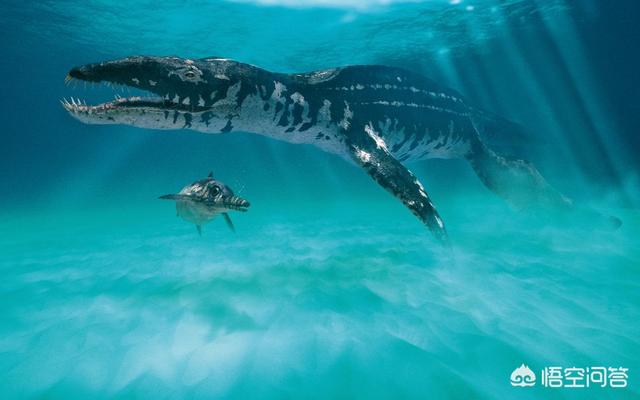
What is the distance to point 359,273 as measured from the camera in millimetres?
6848

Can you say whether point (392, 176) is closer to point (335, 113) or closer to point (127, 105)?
point (335, 113)

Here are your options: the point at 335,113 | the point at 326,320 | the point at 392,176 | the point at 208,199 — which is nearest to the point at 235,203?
the point at 208,199

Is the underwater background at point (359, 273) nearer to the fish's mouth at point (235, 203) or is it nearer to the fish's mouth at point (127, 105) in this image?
the fish's mouth at point (235, 203)

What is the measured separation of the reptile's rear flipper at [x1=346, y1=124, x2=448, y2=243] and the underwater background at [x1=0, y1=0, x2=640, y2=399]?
2.09 feet

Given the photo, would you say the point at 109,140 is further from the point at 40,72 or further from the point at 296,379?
the point at 296,379

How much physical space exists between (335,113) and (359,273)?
3.08 m

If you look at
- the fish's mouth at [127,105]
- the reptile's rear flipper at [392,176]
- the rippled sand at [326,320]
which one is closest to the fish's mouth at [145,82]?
the fish's mouth at [127,105]

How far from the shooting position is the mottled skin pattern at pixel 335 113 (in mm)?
4305

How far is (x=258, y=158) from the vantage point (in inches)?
2416

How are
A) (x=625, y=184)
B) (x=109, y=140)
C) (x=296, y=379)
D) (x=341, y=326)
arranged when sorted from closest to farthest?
(x=296, y=379), (x=341, y=326), (x=625, y=184), (x=109, y=140)

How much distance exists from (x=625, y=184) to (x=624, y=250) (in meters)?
8.78

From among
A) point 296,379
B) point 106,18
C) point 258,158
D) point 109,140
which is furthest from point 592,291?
point 109,140

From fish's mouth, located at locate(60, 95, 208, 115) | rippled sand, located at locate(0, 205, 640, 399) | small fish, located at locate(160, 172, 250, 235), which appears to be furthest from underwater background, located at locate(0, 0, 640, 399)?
fish's mouth, located at locate(60, 95, 208, 115)

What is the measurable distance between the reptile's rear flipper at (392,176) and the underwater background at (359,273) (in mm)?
637
